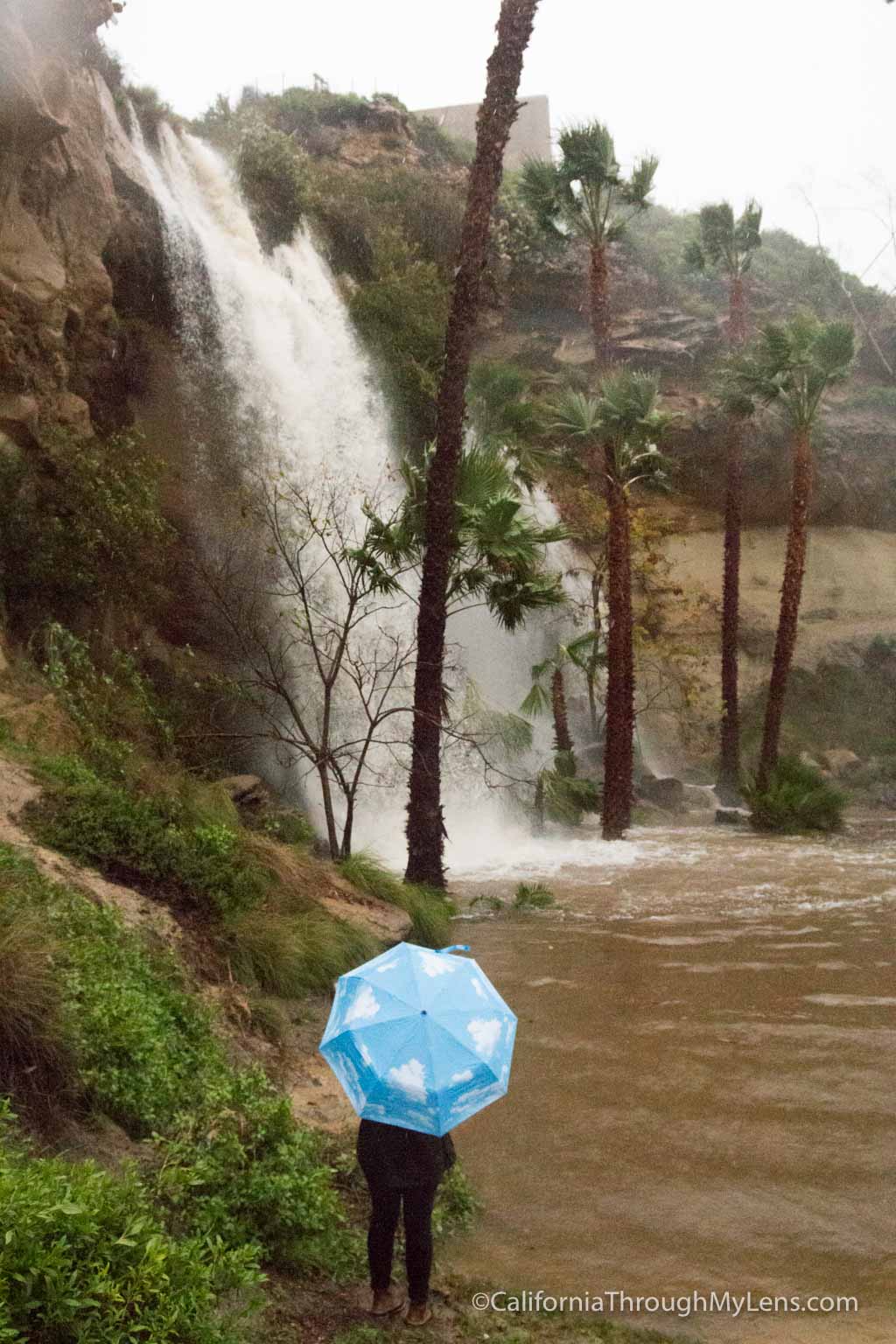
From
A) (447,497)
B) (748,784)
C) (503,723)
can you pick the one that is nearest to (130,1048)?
(447,497)

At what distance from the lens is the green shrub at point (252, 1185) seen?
4.02m

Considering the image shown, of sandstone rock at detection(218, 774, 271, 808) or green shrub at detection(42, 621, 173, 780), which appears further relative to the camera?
sandstone rock at detection(218, 774, 271, 808)

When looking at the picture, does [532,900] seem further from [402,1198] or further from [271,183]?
[271,183]

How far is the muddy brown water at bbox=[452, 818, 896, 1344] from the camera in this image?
4496 millimetres

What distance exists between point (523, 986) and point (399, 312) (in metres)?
21.2

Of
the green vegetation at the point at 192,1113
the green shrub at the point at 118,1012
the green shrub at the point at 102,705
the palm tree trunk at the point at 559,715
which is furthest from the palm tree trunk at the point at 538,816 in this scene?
the green vegetation at the point at 192,1113

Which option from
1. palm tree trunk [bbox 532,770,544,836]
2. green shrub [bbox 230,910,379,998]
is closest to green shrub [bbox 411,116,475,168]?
palm tree trunk [bbox 532,770,544,836]

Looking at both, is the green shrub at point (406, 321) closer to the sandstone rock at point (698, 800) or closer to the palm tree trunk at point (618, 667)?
the palm tree trunk at point (618, 667)

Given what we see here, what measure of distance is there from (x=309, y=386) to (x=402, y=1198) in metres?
18.9

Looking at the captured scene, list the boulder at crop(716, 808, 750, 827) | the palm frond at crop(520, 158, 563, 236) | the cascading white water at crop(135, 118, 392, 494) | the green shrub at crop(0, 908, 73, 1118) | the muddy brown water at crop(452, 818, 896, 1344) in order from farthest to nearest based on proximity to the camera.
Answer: the boulder at crop(716, 808, 750, 827) < the cascading white water at crop(135, 118, 392, 494) < the palm frond at crop(520, 158, 563, 236) < the muddy brown water at crop(452, 818, 896, 1344) < the green shrub at crop(0, 908, 73, 1118)

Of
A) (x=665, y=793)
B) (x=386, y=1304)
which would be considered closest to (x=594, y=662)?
(x=665, y=793)

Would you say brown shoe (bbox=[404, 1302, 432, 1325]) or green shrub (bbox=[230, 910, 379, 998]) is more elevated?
brown shoe (bbox=[404, 1302, 432, 1325])

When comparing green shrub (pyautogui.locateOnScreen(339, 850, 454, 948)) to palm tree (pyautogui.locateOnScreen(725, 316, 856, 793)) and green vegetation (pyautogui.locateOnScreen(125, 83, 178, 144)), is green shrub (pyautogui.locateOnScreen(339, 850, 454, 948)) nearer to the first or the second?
palm tree (pyautogui.locateOnScreen(725, 316, 856, 793))

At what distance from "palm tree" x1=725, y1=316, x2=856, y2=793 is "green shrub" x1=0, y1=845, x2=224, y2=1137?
52.7 ft
